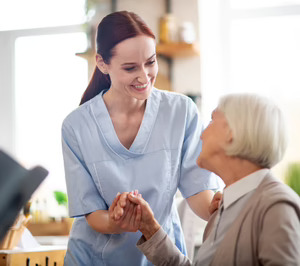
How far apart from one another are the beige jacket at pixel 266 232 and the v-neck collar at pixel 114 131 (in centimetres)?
51

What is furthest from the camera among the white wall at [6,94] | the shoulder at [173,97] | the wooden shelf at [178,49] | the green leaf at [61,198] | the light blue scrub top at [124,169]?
the white wall at [6,94]

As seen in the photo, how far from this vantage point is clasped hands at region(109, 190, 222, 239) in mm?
1401

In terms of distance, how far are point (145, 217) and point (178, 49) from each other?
8.10 feet

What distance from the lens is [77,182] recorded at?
1.65m

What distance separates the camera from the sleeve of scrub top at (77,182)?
1.62 meters

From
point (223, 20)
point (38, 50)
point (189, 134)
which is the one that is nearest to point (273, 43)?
point (223, 20)

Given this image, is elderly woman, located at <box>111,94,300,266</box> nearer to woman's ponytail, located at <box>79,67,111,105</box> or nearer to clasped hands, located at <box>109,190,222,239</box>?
clasped hands, located at <box>109,190,222,239</box>

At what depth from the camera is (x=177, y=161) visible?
1657 mm

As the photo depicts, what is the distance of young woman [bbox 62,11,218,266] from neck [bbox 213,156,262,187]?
0.30 metres

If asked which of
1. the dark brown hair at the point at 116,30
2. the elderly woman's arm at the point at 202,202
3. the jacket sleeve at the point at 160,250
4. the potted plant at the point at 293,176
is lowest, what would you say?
the potted plant at the point at 293,176

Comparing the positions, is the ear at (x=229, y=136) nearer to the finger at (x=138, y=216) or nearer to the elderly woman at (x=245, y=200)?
the elderly woman at (x=245, y=200)

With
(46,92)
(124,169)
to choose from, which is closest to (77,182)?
(124,169)

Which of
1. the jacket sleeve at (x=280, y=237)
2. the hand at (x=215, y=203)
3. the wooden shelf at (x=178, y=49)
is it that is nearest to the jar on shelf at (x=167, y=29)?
the wooden shelf at (x=178, y=49)

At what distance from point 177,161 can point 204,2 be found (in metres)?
2.61
